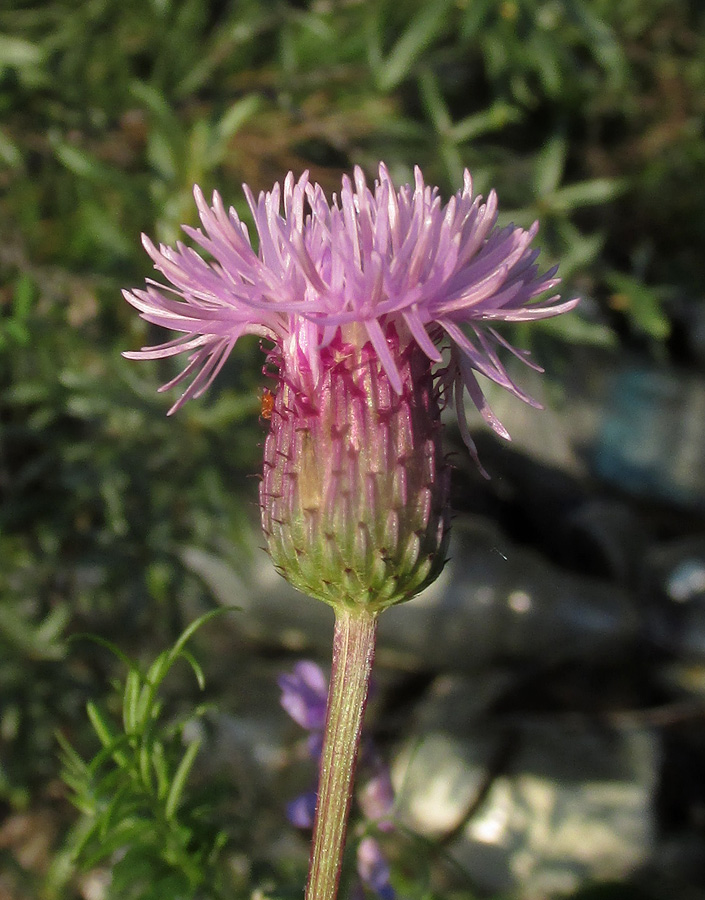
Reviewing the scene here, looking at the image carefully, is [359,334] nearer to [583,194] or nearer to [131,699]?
[131,699]

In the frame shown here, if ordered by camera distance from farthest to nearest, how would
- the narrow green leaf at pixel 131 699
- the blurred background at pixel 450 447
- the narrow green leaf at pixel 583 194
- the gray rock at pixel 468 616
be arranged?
the gray rock at pixel 468 616
the narrow green leaf at pixel 583 194
the blurred background at pixel 450 447
the narrow green leaf at pixel 131 699

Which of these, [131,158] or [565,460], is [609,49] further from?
[565,460]

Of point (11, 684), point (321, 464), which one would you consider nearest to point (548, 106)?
point (11, 684)

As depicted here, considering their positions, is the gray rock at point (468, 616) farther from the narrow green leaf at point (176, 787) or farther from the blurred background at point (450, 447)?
the narrow green leaf at point (176, 787)

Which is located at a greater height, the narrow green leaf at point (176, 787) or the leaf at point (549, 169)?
the leaf at point (549, 169)

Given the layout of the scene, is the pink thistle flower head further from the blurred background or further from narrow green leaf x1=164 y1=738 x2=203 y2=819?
the blurred background

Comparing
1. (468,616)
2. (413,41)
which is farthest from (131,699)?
(468,616)

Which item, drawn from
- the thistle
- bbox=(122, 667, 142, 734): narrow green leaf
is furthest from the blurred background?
the thistle

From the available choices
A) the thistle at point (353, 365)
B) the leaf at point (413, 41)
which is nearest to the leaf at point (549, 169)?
the leaf at point (413, 41)
